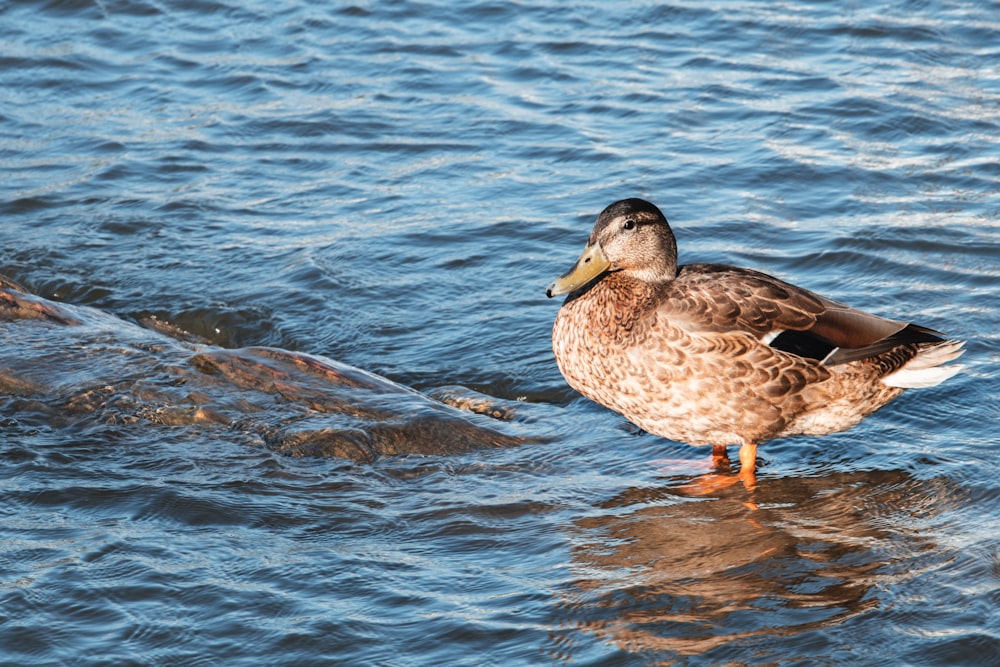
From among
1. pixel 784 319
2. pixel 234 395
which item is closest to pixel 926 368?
pixel 784 319

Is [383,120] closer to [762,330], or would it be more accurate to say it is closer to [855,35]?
[855,35]

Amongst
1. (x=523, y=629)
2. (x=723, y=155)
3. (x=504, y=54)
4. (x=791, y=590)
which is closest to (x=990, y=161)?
(x=723, y=155)

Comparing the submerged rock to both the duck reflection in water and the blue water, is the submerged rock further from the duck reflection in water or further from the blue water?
the duck reflection in water

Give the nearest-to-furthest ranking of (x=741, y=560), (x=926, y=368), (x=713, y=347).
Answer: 1. (x=741, y=560)
2. (x=713, y=347)
3. (x=926, y=368)

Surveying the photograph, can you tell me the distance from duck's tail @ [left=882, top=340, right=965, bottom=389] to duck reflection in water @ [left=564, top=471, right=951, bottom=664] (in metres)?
0.42

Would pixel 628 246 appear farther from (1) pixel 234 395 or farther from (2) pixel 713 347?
(1) pixel 234 395

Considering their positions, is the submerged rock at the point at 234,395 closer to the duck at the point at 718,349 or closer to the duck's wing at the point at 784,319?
the duck at the point at 718,349

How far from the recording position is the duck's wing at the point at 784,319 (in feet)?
19.4

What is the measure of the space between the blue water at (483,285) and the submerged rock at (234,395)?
0.12 meters

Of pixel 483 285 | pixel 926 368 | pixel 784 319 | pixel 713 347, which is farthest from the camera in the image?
pixel 483 285

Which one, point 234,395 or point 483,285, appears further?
point 483,285

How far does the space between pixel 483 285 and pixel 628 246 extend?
84.2 inches

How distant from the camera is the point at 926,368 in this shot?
242 inches

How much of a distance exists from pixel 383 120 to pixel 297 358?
439 centimetres
